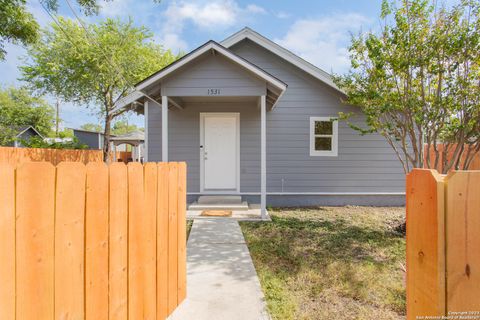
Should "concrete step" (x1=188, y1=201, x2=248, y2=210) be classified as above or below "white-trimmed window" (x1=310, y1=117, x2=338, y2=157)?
below

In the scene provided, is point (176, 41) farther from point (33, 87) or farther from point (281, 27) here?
point (281, 27)

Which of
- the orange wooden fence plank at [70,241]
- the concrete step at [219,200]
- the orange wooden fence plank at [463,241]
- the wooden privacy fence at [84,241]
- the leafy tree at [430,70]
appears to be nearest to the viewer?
the orange wooden fence plank at [463,241]

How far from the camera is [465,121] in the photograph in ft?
16.1

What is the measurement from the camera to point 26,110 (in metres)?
34.8

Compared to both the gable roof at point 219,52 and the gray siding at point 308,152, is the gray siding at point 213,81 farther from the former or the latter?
the gray siding at point 308,152

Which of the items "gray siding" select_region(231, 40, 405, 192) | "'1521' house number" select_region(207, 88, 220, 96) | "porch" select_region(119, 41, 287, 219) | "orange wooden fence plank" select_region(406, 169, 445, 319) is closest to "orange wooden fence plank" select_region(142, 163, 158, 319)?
"orange wooden fence plank" select_region(406, 169, 445, 319)

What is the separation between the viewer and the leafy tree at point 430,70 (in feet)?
15.6

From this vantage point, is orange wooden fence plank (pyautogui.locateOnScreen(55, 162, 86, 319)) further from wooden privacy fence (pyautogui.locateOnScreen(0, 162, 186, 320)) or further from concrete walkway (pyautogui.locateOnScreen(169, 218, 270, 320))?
concrete walkway (pyautogui.locateOnScreen(169, 218, 270, 320))

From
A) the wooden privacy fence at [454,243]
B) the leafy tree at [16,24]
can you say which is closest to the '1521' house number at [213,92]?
the wooden privacy fence at [454,243]

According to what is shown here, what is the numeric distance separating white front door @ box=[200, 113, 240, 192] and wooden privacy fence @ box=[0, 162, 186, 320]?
5.82 meters

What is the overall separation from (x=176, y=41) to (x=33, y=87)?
37.6ft

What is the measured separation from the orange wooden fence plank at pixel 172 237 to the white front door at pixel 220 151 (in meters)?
5.59

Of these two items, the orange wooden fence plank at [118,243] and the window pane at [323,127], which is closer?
the orange wooden fence plank at [118,243]

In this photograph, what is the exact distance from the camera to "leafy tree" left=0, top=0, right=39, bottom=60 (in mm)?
7299
